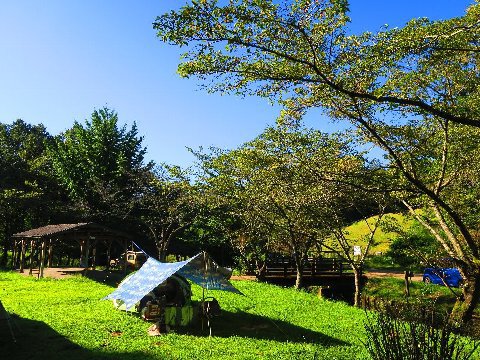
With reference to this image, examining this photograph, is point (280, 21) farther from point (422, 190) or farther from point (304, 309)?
point (304, 309)

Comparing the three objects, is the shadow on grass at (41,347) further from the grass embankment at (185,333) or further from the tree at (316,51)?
the tree at (316,51)

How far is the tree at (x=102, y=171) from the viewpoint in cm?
3241

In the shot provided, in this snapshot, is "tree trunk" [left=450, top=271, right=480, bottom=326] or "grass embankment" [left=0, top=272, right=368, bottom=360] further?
"tree trunk" [left=450, top=271, right=480, bottom=326]

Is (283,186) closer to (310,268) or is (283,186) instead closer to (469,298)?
(469,298)

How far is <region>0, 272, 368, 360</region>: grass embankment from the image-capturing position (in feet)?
32.4

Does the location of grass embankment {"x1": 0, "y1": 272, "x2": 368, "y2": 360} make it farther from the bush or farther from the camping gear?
the bush

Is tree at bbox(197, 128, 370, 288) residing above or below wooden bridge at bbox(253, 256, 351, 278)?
above

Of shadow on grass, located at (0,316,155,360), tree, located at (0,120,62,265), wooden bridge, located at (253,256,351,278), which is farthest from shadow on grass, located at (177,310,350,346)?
tree, located at (0,120,62,265)

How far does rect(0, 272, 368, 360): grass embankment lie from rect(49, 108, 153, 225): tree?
1418 cm

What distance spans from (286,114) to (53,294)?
46.8 ft

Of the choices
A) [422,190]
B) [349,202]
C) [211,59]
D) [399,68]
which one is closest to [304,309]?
[349,202]

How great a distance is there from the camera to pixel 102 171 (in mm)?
33469

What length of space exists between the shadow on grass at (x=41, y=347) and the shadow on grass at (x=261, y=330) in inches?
124

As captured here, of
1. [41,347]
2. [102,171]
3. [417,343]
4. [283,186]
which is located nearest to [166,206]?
[102,171]
